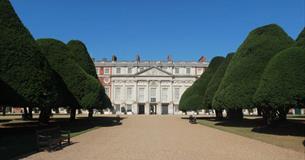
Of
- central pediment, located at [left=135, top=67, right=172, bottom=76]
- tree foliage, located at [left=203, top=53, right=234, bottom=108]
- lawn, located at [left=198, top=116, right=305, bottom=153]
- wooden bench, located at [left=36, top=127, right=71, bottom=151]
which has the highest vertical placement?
central pediment, located at [left=135, top=67, right=172, bottom=76]

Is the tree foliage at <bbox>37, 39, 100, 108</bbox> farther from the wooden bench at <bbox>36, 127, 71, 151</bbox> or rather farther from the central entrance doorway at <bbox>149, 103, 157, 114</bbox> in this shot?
the central entrance doorway at <bbox>149, 103, 157, 114</bbox>

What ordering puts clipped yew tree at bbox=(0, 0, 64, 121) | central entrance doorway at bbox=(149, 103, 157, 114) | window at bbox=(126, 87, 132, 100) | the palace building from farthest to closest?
window at bbox=(126, 87, 132, 100), central entrance doorway at bbox=(149, 103, 157, 114), the palace building, clipped yew tree at bbox=(0, 0, 64, 121)

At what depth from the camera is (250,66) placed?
25.3 metres

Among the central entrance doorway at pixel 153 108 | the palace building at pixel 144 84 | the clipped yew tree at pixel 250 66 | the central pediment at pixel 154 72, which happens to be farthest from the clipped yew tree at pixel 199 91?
the central entrance doorway at pixel 153 108

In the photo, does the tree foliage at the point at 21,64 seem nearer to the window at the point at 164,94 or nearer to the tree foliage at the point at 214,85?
the tree foliage at the point at 214,85

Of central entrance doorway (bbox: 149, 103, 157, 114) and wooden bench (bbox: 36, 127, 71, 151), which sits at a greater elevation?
central entrance doorway (bbox: 149, 103, 157, 114)

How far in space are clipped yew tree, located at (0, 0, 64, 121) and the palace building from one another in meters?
71.5

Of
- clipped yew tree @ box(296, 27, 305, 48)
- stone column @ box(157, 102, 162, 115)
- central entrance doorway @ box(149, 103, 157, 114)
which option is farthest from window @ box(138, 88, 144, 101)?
clipped yew tree @ box(296, 27, 305, 48)

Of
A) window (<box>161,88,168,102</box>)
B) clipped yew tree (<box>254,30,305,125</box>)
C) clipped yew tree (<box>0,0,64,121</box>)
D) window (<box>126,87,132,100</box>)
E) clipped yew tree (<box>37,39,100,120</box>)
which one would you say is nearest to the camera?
clipped yew tree (<box>254,30,305,125</box>)

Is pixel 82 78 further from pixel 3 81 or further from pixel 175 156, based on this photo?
pixel 175 156

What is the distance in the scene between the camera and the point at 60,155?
11219 millimetres

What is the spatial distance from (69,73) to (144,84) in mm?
64803

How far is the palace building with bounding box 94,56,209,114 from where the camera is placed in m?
91.7

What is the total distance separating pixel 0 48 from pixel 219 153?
1342 cm
